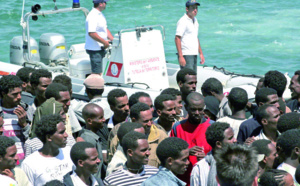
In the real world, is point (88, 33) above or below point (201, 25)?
above

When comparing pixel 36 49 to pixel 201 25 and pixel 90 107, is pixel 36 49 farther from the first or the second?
pixel 201 25

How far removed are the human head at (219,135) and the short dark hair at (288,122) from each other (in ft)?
2.36

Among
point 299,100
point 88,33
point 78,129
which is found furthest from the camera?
point 88,33

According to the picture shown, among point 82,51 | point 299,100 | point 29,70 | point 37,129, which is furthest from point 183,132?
point 82,51

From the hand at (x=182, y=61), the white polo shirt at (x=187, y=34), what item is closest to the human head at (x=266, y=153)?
the hand at (x=182, y=61)

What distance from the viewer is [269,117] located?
5.00m

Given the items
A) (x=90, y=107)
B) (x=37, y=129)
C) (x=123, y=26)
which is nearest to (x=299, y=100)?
(x=90, y=107)

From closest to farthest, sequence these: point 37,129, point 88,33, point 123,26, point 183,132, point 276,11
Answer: point 37,129 < point 183,132 < point 88,33 < point 123,26 < point 276,11

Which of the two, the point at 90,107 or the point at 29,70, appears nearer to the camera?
the point at 90,107

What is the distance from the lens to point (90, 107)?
512 cm

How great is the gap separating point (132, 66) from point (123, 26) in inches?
474

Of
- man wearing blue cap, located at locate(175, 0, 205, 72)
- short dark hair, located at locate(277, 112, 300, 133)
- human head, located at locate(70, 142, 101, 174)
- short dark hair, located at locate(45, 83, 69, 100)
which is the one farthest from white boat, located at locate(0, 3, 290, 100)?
human head, located at locate(70, 142, 101, 174)

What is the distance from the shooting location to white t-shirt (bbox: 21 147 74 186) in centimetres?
426

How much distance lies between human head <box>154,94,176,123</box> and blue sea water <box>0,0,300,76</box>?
1069 cm
